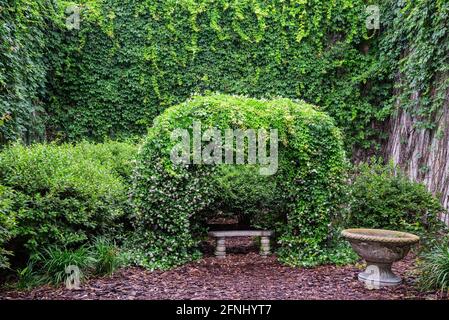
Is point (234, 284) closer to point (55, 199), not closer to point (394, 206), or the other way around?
point (55, 199)

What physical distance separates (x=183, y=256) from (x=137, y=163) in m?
1.45

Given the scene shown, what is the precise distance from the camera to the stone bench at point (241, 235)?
245 inches

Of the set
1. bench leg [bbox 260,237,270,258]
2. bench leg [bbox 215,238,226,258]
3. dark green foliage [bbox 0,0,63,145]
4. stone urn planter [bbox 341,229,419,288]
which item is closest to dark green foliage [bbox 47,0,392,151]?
dark green foliage [bbox 0,0,63,145]

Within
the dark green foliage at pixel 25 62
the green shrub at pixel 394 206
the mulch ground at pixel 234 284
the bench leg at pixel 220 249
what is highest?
the dark green foliage at pixel 25 62

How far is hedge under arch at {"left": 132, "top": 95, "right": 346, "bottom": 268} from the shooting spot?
542 centimetres

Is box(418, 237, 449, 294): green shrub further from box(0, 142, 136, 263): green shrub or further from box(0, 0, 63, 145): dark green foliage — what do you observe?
box(0, 0, 63, 145): dark green foliage

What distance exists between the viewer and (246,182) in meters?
7.28

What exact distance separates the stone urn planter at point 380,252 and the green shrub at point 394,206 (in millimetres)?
1490

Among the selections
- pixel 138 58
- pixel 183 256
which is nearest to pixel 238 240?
pixel 183 256

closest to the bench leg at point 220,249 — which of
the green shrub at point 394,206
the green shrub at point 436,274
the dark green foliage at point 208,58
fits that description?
the green shrub at point 394,206

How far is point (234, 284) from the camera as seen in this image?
15.9 feet

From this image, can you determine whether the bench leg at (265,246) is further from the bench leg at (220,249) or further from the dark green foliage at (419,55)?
the dark green foliage at (419,55)

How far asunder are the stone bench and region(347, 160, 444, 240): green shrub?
1.33m

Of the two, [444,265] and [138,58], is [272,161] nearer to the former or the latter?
[444,265]
